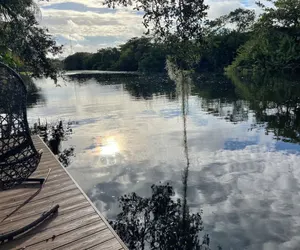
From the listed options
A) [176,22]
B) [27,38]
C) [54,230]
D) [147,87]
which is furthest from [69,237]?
[147,87]

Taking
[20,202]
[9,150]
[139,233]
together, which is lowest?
[139,233]

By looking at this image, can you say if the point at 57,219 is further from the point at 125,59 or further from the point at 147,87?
the point at 125,59

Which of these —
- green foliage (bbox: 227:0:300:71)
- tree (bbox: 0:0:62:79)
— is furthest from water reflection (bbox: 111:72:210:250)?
green foliage (bbox: 227:0:300:71)

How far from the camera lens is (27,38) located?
32.6 ft

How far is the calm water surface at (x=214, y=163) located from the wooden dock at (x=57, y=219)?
1826 millimetres

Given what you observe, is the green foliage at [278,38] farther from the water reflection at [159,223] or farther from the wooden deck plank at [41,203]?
the wooden deck plank at [41,203]

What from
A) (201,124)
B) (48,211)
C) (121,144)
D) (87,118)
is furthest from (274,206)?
(87,118)

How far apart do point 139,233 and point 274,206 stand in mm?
2941

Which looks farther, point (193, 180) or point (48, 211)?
point (193, 180)

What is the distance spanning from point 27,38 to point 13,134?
745 cm

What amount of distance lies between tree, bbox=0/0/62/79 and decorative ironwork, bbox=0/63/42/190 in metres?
3.74

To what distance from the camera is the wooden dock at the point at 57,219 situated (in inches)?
124

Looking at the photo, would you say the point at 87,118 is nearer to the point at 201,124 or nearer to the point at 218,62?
the point at 201,124

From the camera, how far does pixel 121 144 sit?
1135 centimetres
